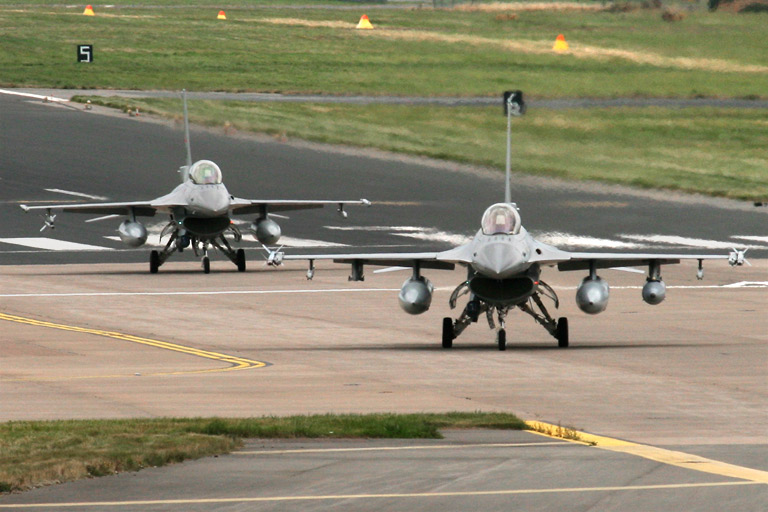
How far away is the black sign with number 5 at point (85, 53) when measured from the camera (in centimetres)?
9606

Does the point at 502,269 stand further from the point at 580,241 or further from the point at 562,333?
the point at 580,241

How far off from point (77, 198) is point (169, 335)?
36.0 metres

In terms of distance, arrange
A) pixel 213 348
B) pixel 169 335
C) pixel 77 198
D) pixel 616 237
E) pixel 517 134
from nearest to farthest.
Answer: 1. pixel 213 348
2. pixel 169 335
3. pixel 616 237
4. pixel 77 198
5. pixel 517 134

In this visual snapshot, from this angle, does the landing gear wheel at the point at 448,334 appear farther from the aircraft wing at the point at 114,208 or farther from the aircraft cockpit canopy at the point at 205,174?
the aircraft wing at the point at 114,208

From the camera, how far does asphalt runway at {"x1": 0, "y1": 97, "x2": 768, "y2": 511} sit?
56.5 feet

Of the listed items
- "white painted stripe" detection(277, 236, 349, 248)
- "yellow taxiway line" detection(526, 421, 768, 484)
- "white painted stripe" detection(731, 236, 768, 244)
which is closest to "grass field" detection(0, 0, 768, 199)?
"white painted stripe" detection(731, 236, 768, 244)

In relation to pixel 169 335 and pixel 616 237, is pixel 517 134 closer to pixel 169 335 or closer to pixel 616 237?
pixel 616 237

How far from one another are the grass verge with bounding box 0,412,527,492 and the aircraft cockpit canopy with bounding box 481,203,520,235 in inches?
370

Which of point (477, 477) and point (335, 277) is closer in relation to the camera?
point (477, 477)

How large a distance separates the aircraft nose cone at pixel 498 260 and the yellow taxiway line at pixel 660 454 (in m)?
9.07

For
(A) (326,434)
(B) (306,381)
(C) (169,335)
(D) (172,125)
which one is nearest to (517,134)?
(D) (172,125)

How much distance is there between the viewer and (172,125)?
8569 cm

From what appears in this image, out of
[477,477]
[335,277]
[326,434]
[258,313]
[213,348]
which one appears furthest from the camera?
[335,277]

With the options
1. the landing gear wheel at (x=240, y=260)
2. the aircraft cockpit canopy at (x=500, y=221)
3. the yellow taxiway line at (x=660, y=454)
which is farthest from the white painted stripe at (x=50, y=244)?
the yellow taxiway line at (x=660, y=454)
